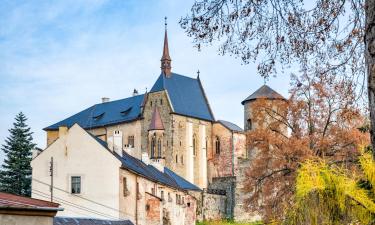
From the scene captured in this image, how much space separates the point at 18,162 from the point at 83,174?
30400 mm

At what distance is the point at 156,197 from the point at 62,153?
687 centimetres

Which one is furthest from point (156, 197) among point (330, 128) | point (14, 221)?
point (14, 221)

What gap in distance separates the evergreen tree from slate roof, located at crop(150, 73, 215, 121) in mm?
18985

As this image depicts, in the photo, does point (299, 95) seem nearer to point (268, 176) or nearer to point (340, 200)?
point (268, 176)

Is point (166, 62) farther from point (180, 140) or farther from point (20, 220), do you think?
point (20, 220)

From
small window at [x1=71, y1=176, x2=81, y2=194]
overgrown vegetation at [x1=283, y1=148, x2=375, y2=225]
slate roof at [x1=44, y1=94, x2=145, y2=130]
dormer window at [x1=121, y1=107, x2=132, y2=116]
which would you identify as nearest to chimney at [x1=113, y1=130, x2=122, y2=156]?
small window at [x1=71, y1=176, x2=81, y2=194]

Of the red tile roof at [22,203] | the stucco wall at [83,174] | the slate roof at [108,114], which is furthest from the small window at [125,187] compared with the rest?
the slate roof at [108,114]

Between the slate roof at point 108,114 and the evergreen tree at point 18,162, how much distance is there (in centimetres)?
1701

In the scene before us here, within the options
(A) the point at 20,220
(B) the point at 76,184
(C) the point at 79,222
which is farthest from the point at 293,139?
(A) the point at 20,220

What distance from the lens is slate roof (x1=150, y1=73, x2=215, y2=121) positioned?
8625 cm

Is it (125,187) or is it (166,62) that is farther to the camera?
(166,62)

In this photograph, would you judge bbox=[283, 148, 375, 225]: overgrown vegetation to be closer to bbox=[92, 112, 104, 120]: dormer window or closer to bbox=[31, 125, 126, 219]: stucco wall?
bbox=[31, 125, 126, 219]: stucco wall

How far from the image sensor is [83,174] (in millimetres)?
41719

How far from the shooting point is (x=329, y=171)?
5344mm
